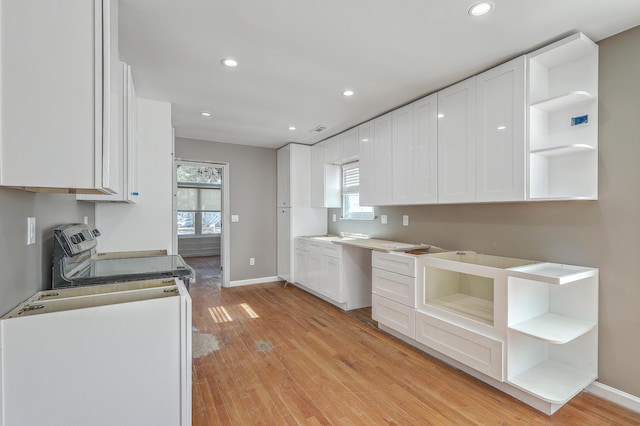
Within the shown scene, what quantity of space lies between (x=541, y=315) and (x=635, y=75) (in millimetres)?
1775

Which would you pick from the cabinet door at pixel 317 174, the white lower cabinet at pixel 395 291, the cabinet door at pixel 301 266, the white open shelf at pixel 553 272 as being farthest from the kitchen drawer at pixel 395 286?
the cabinet door at pixel 317 174

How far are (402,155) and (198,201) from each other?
747 centimetres

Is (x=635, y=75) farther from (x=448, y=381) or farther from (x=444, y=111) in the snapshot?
(x=448, y=381)

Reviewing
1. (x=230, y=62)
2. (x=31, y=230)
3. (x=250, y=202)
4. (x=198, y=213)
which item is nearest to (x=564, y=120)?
(x=230, y=62)

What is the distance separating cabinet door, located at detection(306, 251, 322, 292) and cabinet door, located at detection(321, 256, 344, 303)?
11 cm

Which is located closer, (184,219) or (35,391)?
(35,391)

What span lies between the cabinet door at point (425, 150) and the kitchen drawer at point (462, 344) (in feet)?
3.82

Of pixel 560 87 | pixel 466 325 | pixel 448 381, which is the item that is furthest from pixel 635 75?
pixel 448 381

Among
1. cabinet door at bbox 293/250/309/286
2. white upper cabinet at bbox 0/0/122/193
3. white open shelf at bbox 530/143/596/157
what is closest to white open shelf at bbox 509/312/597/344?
white open shelf at bbox 530/143/596/157

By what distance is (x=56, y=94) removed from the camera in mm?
1164

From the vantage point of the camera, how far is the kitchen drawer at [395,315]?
287 cm

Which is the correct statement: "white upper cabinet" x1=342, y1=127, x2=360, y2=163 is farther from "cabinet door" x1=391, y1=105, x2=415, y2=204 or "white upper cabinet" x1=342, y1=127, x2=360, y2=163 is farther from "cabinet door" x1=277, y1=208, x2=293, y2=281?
"cabinet door" x1=277, y1=208, x2=293, y2=281

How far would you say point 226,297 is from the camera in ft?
15.1

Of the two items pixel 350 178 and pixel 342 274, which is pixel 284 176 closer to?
pixel 350 178
